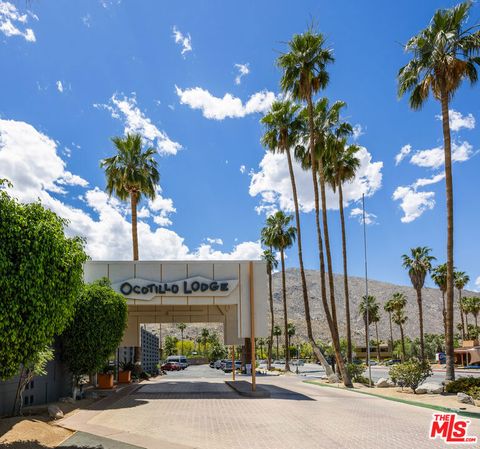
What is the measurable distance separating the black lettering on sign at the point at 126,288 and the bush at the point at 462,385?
1501 centimetres

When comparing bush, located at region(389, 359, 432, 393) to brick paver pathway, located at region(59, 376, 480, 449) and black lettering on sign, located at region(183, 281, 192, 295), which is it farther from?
black lettering on sign, located at region(183, 281, 192, 295)

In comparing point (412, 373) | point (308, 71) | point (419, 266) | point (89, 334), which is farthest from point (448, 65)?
point (419, 266)

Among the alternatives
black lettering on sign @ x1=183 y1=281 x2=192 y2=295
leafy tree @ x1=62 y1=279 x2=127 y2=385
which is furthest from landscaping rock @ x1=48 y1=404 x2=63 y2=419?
black lettering on sign @ x1=183 y1=281 x2=192 y2=295

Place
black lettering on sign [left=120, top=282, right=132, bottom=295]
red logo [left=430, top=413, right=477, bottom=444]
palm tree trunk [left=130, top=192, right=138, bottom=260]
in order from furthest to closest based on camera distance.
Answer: palm tree trunk [left=130, top=192, right=138, bottom=260] → black lettering on sign [left=120, top=282, right=132, bottom=295] → red logo [left=430, top=413, right=477, bottom=444]

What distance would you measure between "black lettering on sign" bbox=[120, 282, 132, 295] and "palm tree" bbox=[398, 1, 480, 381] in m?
14.8

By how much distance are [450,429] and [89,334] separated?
12.5m

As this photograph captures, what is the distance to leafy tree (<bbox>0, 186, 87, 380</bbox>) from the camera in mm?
8969

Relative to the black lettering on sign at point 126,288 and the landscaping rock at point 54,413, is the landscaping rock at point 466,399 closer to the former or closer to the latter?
the landscaping rock at point 54,413

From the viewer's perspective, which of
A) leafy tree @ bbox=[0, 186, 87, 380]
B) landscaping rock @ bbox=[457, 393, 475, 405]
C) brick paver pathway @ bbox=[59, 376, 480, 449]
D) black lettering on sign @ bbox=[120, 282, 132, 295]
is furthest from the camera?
black lettering on sign @ bbox=[120, 282, 132, 295]

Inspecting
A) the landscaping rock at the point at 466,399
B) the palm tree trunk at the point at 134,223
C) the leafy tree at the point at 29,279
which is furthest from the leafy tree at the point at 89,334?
the palm tree trunk at the point at 134,223

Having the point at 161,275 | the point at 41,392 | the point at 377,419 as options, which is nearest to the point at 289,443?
the point at 377,419

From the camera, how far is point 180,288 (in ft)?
76.6

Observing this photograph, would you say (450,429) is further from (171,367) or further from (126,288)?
(171,367)

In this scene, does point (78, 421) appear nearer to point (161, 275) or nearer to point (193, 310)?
point (161, 275)
